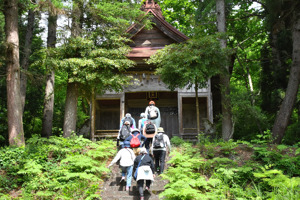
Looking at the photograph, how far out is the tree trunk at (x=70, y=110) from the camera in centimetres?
1311

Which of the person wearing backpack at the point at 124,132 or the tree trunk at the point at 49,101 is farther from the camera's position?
the tree trunk at the point at 49,101

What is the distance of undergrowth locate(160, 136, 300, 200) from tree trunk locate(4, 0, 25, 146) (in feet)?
20.9

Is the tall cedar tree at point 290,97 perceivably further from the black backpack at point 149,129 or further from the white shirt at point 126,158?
the white shirt at point 126,158

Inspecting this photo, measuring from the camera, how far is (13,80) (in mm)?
11406

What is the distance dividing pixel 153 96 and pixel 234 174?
33.3 feet

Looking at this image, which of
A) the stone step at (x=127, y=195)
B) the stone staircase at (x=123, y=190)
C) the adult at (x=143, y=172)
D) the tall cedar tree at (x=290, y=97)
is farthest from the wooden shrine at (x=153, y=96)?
the adult at (x=143, y=172)

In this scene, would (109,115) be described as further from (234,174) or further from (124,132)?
(234,174)

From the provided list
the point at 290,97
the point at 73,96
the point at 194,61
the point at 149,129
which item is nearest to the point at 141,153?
the point at 149,129

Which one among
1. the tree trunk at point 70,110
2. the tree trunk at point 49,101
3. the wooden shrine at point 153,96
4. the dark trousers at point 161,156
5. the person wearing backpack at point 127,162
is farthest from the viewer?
the wooden shrine at point 153,96

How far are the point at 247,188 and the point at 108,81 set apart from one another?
7.41 meters

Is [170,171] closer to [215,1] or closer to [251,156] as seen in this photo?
[251,156]

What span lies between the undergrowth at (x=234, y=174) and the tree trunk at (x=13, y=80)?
638cm

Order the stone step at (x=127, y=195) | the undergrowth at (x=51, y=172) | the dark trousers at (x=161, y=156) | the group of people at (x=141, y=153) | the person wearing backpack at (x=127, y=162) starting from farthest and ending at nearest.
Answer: the dark trousers at (x=161, y=156) → the person wearing backpack at (x=127, y=162) → the undergrowth at (x=51, y=172) → the stone step at (x=127, y=195) → the group of people at (x=141, y=153)

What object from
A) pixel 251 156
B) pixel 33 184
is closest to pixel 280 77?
pixel 251 156
